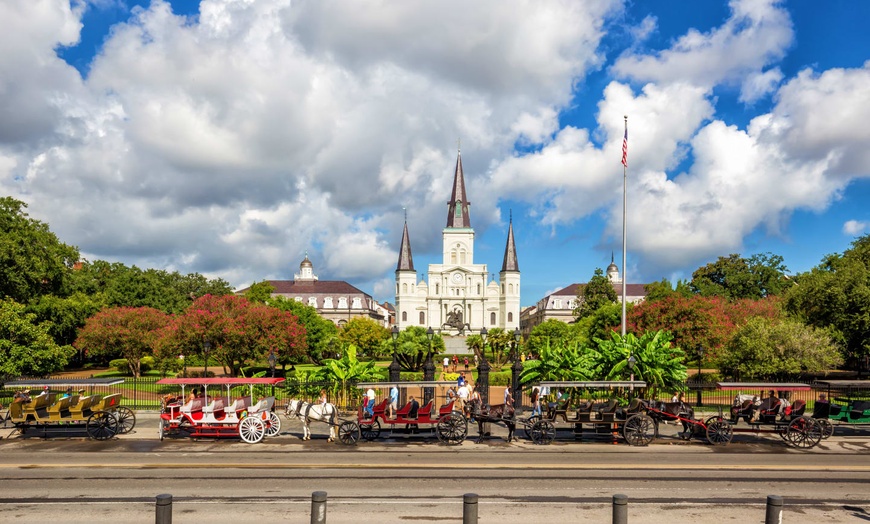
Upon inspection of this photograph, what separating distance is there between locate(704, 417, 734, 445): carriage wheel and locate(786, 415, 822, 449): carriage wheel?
161 centimetres

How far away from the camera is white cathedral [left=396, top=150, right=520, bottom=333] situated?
5502 inches

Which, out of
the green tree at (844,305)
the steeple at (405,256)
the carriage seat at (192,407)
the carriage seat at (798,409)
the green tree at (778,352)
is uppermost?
the steeple at (405,256)

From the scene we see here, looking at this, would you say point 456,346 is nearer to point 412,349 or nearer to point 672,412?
point 412,349

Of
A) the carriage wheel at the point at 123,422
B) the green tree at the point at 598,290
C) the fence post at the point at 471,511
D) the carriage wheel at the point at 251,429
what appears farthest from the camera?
the green tree at the point at 598,290

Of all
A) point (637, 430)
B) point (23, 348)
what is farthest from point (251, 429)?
point (23, 348)

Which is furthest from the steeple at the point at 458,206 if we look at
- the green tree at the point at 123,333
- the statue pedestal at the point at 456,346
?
the green tree at the point at 123,333

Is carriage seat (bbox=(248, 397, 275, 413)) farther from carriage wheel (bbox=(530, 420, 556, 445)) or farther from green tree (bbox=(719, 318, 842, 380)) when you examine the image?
green tree (bbox=(719, 318, 842, 380))

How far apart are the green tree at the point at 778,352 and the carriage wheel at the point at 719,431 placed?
14.0m

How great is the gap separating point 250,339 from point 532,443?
961 inches

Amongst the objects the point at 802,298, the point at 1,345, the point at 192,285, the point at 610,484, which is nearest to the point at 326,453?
the point at 610,484

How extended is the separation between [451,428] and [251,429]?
18.9 feet

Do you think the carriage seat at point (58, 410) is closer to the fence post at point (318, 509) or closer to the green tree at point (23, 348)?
the green tree at point (23, 348)

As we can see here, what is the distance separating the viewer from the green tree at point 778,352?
102 feet

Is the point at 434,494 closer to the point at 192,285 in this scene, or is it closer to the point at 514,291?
the point at 192,285
